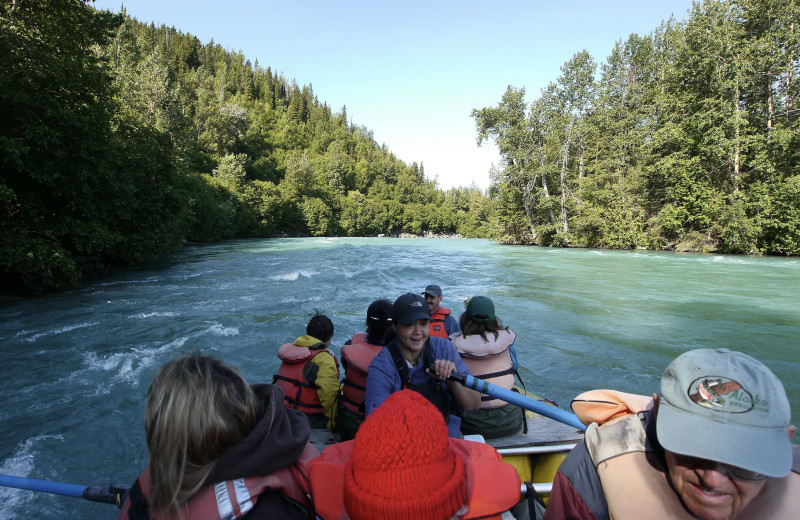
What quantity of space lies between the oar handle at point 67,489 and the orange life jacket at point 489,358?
247 centimetres

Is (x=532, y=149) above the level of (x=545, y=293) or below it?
above

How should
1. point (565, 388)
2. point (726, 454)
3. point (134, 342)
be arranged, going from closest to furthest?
point (726, 454) < point (565, 388) < point (134, 342)

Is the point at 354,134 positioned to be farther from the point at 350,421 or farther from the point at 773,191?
the point at 350,421

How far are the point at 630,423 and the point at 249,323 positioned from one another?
8.95 metres

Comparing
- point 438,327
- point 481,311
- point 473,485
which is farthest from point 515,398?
point 438,327

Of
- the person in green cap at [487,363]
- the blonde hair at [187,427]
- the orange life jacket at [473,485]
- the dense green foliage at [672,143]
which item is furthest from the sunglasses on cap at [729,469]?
the dense green foliage at [672,143]

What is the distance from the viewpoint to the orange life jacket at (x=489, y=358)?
339cm

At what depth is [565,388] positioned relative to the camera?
620 centimetres

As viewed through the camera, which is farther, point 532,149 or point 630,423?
point 532,149

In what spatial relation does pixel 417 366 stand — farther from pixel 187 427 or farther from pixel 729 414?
pixel 729 414

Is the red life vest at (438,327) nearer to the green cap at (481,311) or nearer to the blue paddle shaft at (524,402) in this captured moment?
the green cap at (481,311)

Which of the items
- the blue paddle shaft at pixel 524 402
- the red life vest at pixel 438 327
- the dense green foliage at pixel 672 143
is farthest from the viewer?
the dense green foliage at pixel 672 143

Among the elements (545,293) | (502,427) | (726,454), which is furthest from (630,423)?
(545,293)

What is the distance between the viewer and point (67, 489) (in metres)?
2.42
